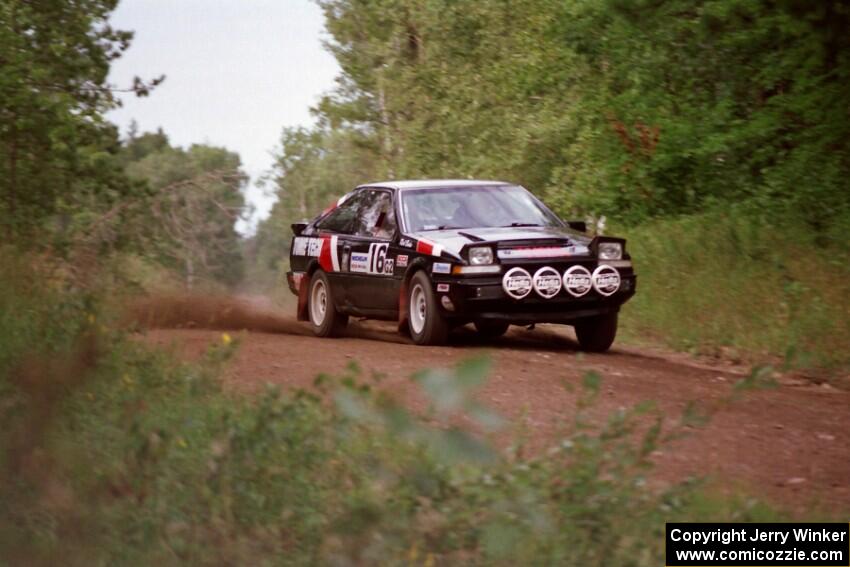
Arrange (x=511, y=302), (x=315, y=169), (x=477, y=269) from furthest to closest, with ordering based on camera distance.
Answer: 1. (x=315, y=169)
2. (x=511, y=302)
3. (x=477, y=269)

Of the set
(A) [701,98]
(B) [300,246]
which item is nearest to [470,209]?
(B) [300,246]

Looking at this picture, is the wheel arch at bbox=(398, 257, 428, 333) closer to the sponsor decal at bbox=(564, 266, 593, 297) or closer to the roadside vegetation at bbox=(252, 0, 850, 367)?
the sponsor decal at bbox=(564, 266, 593, 297)

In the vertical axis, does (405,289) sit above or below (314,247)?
below

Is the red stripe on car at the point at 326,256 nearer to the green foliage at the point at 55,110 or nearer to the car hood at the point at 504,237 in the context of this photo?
the car hood at the point at 504,237

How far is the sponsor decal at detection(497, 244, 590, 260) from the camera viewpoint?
13875 millimetres

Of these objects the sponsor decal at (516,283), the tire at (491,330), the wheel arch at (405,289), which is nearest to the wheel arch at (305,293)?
the tire at (491,330)

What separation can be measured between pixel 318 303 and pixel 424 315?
2846mm

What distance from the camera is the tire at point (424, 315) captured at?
1414 centimetres

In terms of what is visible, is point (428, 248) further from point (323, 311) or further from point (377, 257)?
point (323, 311)

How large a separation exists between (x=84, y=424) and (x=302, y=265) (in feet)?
32.8

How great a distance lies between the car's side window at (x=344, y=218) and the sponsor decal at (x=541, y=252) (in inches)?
106

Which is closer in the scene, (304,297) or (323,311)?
(323,311)

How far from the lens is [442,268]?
1396 cm

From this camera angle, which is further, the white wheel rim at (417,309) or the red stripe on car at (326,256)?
the red stripe on car at (326,256)
